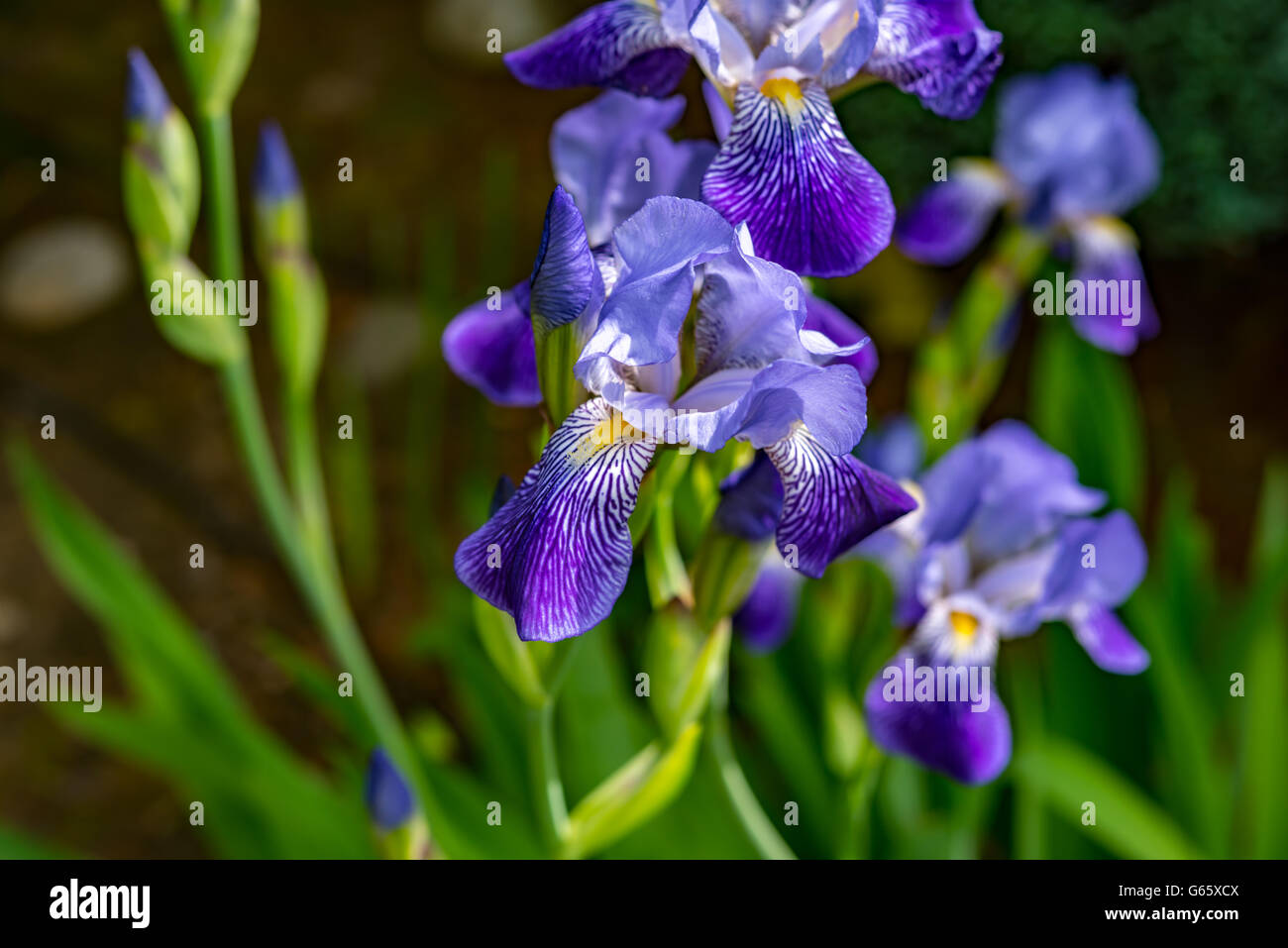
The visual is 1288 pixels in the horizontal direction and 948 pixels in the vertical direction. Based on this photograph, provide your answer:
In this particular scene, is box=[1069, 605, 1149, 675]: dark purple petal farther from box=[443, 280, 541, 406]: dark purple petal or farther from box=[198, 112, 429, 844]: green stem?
box=[198, 112, 429, 844]: green stem

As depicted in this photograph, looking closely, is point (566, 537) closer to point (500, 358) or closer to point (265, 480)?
point (500, 358)

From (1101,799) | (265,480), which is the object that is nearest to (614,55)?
(265,480)

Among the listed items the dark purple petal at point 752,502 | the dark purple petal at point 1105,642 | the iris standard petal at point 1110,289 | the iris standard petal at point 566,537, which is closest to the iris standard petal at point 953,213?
the iris standard petal at point 1110,289

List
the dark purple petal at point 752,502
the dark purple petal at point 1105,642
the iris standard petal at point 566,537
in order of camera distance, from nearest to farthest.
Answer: the iris standard petal at point 566,537 < the dark purple petal at point 752,502 < the dark purple petal at point 1105,642

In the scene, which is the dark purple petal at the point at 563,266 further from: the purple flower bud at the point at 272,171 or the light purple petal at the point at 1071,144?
the light purple petal at the point at 1071,144

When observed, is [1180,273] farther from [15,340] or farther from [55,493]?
[15,340]
